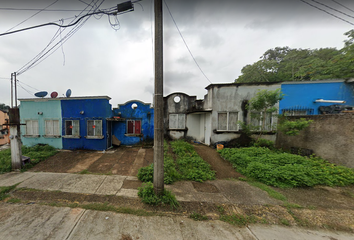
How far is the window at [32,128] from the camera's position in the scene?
27.0 ft

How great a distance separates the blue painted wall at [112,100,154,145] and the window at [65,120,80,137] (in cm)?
227

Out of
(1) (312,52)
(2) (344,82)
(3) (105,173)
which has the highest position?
(1) (312,52)

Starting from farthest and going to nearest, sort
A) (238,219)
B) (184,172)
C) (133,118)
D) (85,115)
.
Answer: (133,118), (85,115), (184,172), (238,219)

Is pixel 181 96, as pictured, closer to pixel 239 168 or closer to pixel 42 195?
pixel 239 168

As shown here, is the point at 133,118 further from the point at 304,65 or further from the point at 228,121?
the point at 304,65

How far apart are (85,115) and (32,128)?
4.32 m

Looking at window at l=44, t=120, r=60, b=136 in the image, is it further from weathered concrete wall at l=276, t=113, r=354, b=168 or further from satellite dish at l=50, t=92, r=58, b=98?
weathered concrete wall at l=276, t=113, r=354, b=168

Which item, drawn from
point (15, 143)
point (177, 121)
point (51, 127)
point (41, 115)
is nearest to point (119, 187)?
point (15, 143)

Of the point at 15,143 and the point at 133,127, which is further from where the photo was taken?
the point at 133,127

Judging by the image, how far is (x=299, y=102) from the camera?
8062 millimetres

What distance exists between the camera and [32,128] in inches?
325

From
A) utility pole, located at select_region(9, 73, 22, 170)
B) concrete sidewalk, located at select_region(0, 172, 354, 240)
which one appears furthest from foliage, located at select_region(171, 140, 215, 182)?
utility pole, located at select_region(9, 73, 22, 170)

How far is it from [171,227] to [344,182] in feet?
21.5

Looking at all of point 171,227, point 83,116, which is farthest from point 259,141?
point 83,116
